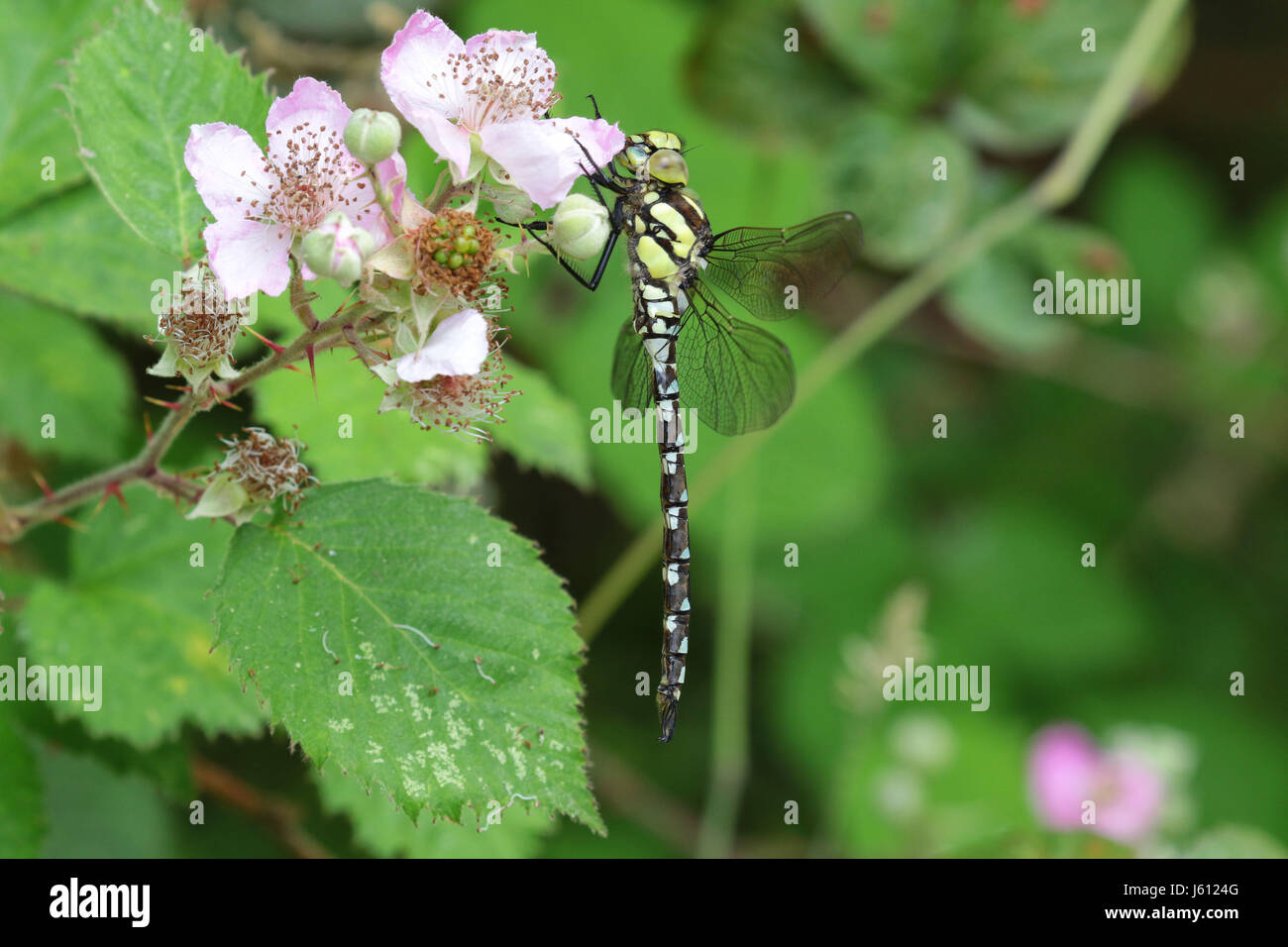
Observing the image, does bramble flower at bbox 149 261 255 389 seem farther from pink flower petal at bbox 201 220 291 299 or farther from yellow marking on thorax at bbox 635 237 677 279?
yellow marking on thorax at bbox 635 237 677 279

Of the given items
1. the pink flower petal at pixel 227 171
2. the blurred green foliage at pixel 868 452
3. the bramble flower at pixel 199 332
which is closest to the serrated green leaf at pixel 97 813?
the blurred green foliage at pixel 868 452

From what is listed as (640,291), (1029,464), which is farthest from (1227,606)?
(640,291)

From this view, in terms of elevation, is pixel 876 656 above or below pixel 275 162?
below

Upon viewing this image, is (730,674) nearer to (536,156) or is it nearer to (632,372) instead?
(632,372)

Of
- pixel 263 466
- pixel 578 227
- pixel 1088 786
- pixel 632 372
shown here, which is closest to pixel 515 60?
pixel 578 227
